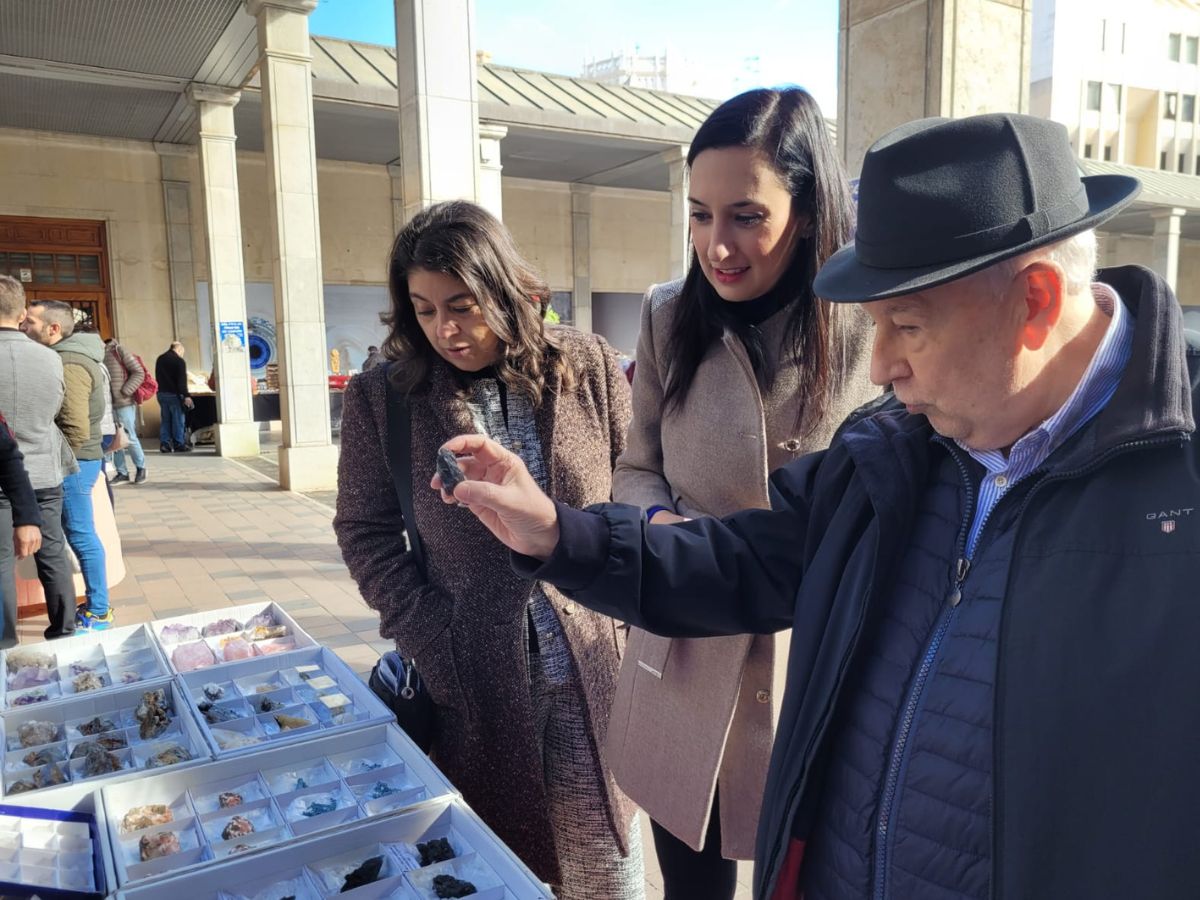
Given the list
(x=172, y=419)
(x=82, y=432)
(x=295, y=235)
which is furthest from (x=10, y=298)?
(x=172, y=419)

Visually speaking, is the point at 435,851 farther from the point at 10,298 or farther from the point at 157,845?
the point at 10,298

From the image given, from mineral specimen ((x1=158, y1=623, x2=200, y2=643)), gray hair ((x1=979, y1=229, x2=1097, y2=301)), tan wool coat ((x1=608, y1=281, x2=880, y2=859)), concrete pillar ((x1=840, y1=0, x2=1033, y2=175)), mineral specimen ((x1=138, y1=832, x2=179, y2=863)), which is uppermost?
concrete pillar ((x1=840, y1=0, x2=1033, y2=175))

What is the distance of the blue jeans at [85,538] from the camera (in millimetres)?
4695

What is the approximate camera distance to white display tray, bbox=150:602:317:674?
7.59 ft

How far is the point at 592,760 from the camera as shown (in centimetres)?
182

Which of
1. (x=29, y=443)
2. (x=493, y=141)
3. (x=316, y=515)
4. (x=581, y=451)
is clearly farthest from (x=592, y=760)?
(x=493, y=141)

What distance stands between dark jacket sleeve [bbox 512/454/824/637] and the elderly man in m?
0.14

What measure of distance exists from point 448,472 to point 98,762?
1.10 m

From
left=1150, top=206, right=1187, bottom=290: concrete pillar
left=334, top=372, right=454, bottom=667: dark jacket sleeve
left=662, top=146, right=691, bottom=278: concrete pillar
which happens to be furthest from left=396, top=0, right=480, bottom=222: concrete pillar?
left=1150, top=206, right=1187, bottom=290: concrete pillar

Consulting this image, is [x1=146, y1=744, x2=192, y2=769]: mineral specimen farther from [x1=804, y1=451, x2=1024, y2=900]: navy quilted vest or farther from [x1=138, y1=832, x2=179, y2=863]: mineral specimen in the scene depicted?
[x1=804, y1=451, x2=1024, y2=900]: navy quilted vest

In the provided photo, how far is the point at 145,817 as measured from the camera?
1551 mm

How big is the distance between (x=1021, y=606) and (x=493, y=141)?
485 inches

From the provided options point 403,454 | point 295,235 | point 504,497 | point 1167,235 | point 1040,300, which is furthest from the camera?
point 1167,235

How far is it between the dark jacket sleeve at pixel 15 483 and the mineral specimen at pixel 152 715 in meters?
1.95
